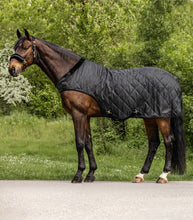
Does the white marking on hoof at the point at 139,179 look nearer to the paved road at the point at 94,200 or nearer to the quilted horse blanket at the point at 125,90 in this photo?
the paved road at the point at 94,200

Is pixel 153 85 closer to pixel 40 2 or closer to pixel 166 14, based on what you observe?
pixel 166 14

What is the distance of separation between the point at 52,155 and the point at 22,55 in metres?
8.09

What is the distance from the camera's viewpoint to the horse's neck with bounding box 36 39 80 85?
343 inches

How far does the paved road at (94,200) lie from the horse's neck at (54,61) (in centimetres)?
196

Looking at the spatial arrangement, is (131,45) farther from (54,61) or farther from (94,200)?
(94,200)

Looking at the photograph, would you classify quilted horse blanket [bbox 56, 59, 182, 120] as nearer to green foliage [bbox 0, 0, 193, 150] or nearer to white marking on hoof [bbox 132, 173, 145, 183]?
white marking on hoof [bbox 132, 173, 145, 183]

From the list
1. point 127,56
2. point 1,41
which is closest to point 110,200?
point 127,56

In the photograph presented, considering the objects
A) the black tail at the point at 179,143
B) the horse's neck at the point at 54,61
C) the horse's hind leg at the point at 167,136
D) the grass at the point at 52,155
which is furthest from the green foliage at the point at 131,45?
the horse's neck at the point at 54,61

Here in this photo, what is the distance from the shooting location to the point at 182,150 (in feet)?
28.9

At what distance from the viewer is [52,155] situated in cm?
1628

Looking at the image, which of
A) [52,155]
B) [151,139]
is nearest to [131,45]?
[52,155]

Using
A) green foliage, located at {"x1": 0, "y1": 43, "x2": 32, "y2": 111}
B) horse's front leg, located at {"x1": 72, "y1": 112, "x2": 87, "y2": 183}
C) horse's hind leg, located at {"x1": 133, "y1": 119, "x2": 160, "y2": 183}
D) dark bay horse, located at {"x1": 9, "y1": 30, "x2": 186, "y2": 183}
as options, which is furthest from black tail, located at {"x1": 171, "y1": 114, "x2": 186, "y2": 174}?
green foliage, located at {"x1": 0, "y1": 43, "x2": 32, "y2": 111}

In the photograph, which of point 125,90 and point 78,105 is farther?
point 125,90

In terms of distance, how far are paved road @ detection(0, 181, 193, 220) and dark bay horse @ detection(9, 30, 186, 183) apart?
1.66 feet
